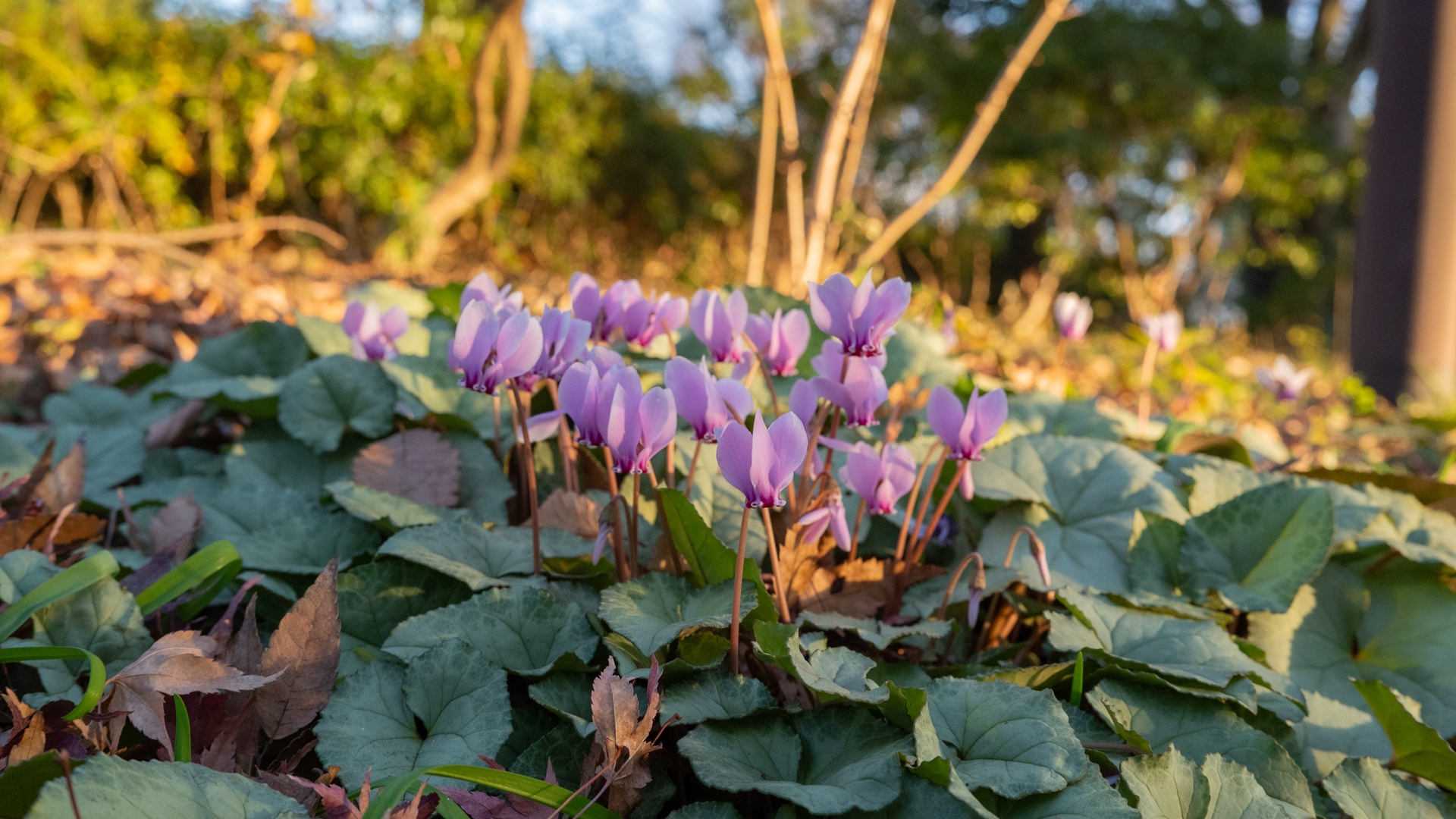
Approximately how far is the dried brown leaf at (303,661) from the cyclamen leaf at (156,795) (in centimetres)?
18

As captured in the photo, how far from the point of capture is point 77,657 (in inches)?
37.3

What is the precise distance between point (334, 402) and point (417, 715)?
0.83 metres

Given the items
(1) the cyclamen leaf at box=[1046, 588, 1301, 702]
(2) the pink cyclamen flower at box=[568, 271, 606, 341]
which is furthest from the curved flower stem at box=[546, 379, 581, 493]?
(1) the cyclamen leaf at box=[1046, 588, 1301, 702]

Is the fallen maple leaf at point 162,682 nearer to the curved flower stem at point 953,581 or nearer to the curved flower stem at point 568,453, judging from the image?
the curved flower stem at point 568,453

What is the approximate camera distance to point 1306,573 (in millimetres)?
1354

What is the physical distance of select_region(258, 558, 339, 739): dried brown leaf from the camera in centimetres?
102

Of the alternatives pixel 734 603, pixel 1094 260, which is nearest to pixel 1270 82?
pixel 1094 260

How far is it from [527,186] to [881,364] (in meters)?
9.71

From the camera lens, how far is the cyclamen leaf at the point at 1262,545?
1.36 m

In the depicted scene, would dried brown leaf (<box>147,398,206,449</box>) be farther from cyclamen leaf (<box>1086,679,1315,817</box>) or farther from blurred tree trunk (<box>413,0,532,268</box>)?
blurred tree trunk (<box>413,0,532,268</box>)

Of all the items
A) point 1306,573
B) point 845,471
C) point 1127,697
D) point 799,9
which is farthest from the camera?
point 799,9

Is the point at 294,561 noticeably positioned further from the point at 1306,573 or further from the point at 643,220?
the point at 643,220

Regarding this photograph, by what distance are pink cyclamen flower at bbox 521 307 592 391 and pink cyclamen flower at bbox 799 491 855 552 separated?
1.17ft

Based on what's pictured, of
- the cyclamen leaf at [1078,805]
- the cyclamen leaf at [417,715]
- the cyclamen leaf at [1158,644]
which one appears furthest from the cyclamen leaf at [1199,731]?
the cyclamen leaf at [417,715]
